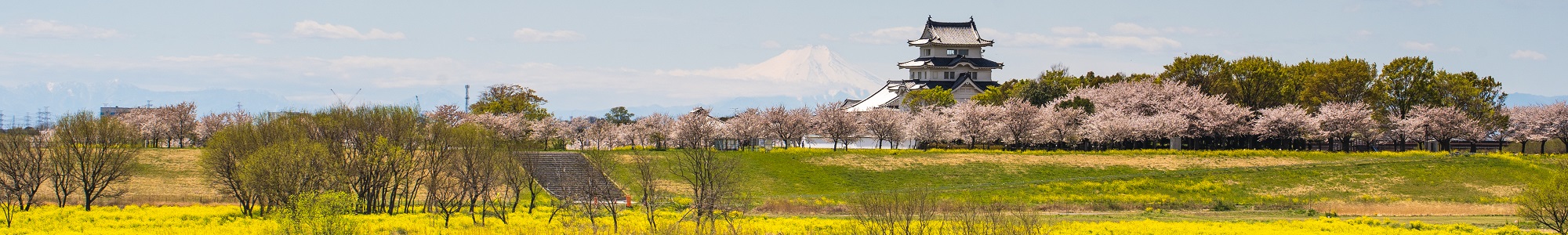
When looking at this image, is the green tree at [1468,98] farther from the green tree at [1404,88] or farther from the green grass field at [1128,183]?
the green grass field at [1128,183]

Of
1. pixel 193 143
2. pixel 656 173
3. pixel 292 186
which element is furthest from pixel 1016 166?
pixel 193 143

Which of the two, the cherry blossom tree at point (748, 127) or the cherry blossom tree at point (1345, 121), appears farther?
the cherry blossom tree at point (748, 127)

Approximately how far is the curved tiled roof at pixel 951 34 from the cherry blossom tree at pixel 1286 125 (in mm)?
60191

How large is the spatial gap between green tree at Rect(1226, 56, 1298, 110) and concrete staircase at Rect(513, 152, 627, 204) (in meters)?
44.5

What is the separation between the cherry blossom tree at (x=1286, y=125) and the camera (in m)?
78.5

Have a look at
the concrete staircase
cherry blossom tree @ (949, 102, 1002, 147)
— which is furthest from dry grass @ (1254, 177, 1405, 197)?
the concrete staircase

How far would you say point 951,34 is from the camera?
142m

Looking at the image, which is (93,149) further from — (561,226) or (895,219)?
(895,219)

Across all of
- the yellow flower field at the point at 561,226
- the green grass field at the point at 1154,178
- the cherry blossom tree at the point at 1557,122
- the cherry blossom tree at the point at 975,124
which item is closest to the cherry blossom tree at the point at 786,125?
the cherry blossom tree at the point at 975,124

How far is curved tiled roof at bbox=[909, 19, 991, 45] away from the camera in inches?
5517

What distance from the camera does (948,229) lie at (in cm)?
3759

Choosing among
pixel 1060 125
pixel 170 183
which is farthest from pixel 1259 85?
pixel 170 183

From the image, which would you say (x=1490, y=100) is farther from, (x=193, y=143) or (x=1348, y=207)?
(x=193, y=143)

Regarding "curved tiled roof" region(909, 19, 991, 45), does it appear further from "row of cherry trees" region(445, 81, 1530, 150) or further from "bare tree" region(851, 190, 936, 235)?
"bare tree" region(851, 190, 936, 235)
